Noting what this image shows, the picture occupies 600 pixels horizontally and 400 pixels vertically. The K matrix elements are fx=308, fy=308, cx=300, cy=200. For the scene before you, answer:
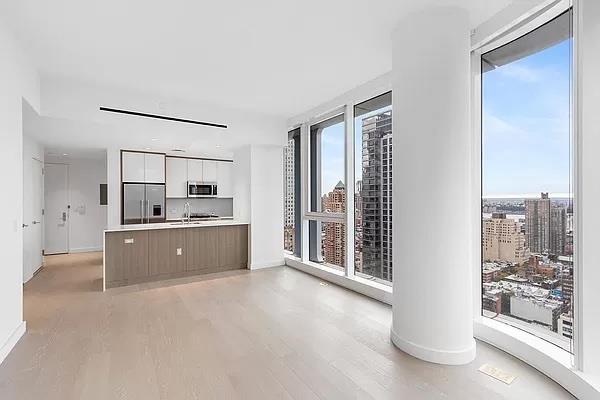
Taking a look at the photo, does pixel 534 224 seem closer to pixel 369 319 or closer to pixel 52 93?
pixel 369 319

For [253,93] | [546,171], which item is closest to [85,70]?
[253,93]

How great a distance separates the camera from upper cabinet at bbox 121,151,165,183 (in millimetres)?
6332

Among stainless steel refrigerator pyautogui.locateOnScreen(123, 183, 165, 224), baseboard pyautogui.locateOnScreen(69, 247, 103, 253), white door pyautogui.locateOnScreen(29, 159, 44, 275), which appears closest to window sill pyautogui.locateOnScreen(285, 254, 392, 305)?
stainless steel refrigerator pyautogui.locateOnScreen(123, 183, 165, 224)

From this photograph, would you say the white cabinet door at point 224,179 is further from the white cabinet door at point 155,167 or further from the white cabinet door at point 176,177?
the white cabinet door at point 155,167

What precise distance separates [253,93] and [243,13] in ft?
6.37

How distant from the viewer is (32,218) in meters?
5.19

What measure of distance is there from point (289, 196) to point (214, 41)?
3.49 metres

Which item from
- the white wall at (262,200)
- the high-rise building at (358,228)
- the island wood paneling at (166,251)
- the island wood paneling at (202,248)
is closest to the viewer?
the high-rise building at (358,228)

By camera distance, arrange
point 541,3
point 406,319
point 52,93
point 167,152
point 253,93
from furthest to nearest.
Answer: point 167,152, point 253,93, point 52,93, point 406,319, point 541,3

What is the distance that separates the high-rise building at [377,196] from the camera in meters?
3.97

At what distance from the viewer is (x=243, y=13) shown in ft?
8.38
